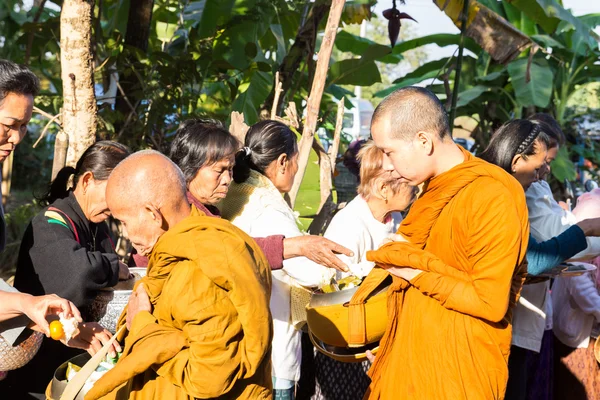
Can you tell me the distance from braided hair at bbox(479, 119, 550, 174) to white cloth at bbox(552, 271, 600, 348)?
120 cm

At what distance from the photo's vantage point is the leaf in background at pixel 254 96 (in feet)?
22.4

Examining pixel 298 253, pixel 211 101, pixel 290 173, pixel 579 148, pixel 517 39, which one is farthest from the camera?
pixel 579 148

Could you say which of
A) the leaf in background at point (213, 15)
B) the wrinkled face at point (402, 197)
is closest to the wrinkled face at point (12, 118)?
the wrinkled face at point (402, 197)

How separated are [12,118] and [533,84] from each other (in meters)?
7.99

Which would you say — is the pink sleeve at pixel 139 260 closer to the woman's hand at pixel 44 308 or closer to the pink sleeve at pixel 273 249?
the pink sleeve at pixel 273 249

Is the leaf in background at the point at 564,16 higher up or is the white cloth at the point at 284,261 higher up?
the leaf in background at the point at 564,16

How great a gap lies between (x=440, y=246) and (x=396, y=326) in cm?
40

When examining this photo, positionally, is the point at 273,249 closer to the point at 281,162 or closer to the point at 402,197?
the point at 281,162

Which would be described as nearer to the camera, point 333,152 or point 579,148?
point 333,152

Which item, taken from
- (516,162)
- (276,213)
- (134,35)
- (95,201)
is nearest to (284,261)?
(276,213)

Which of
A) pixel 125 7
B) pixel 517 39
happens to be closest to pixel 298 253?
pixel 517 39

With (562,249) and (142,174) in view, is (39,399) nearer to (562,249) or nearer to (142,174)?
(142,174)

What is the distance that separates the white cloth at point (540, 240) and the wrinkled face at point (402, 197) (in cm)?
69

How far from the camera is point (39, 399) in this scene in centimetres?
345
